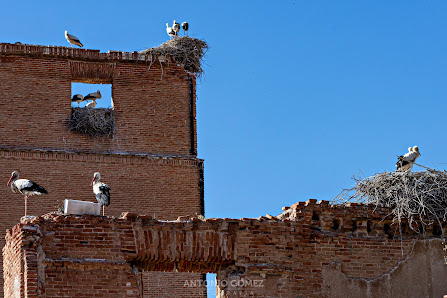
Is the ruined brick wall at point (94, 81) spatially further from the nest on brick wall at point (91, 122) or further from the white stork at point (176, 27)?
the white stork at point (176, 27)

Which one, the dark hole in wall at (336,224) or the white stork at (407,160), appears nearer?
the dark hole in wall at (336,224)

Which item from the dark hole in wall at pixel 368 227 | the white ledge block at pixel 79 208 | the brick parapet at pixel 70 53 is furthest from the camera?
the brick parapet at pixel 70 53

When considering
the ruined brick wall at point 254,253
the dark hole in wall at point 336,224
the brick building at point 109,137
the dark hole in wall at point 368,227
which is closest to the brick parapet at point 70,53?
the brick building at point 109,137

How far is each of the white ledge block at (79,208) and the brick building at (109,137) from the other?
5922mm

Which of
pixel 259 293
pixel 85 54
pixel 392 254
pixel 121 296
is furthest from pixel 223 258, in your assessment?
pixel 85 54

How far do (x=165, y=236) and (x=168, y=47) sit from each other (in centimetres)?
889

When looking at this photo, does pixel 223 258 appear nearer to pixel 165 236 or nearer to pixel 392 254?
pixel 165 236

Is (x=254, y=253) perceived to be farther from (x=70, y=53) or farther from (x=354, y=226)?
(x=70, y=53)

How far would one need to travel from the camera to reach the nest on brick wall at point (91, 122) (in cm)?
1964

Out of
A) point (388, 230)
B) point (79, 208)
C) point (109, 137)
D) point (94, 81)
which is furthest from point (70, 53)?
point (388, 230)

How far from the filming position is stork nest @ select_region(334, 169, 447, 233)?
44.6 feet

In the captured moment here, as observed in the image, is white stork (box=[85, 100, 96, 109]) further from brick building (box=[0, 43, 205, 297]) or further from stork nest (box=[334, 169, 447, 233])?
stork nest (box=[334, 169, 447, 233])

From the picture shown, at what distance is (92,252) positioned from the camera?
12.3 metres

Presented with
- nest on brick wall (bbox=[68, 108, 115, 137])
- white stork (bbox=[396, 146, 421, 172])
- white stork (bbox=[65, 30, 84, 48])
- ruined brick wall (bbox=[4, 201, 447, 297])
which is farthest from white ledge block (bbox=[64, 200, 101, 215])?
white stork (bbox=[65, 30, 84, 48])
